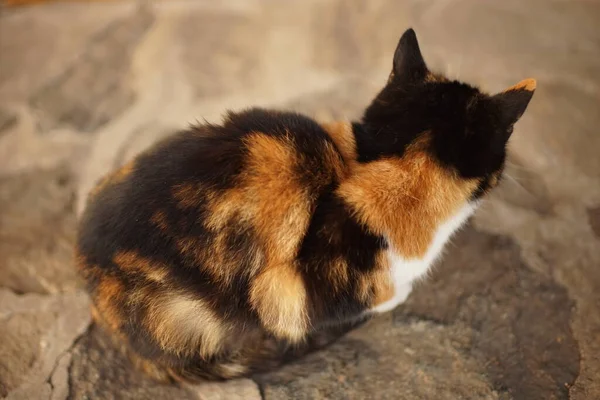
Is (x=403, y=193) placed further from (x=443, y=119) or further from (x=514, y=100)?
(x=514, y=100)

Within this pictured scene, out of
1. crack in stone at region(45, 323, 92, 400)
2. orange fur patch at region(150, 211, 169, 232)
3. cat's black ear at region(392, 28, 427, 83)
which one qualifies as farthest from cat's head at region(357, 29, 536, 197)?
crack in stone at region(45, 323, 92, 400)

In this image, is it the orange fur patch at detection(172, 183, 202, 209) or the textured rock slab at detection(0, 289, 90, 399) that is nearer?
the orange fur patch at detection(172, 183, 202, 209)

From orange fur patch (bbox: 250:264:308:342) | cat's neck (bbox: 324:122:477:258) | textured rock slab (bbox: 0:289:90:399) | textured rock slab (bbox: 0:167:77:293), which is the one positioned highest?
cat's neck (bbox: 324:122:477:258)

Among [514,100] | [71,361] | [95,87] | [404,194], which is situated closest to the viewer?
[514,100]

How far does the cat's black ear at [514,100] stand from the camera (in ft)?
3.08

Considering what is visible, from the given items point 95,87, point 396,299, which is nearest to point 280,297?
point 396,299

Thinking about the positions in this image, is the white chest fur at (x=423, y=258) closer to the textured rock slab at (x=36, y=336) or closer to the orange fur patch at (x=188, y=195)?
the orange fur patch at (x=188, y=195)

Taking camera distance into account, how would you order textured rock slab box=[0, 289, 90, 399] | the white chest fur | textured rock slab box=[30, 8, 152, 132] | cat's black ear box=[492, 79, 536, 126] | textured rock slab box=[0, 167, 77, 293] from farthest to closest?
textured rock slab box=[30, 8, 152, 132]
textured rock slab box=[0, 167, 77, 293]
textured rock slab box=[0, 289, 90, 399]
the white chest fur
cat's black ear box=[492, 79, 536, 126]

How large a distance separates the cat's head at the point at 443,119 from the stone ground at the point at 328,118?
15.5 inches

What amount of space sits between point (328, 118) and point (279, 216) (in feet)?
2.60

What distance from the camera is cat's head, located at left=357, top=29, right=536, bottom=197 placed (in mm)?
987

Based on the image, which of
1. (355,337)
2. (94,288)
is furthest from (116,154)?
(355,337)

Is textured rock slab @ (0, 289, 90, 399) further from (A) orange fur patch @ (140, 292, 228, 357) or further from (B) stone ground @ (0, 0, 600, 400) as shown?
(A) orange fur patch @ (140, 292, 228, 357)

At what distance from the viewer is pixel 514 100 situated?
37.2 inches
